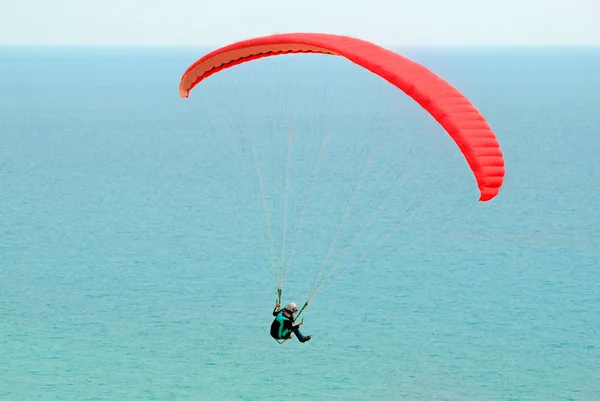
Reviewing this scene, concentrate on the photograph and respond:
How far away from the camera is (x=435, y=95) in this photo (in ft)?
75.5

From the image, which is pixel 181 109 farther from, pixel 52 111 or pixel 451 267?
pixel 451 267

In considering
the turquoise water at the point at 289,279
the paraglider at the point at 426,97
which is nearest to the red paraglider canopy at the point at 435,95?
the paraglider at the point at 426,97

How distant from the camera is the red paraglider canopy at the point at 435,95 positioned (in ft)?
Answer: 74.2

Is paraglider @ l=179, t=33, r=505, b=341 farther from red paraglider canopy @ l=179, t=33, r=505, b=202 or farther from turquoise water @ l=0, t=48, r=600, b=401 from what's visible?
turquoise water @ l=0, t=48, r=600, b=401

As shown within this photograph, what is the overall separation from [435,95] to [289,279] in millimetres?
39950

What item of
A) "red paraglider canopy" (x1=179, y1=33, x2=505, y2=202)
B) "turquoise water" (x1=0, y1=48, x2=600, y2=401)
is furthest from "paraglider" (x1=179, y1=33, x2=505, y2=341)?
"turquoise water" (x1=0, y1=48, x2=600, y2=401)

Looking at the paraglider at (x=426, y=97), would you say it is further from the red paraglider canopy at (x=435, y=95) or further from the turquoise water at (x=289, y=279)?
the turquoise water at (x=289, y=279)

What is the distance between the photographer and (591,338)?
53500mm

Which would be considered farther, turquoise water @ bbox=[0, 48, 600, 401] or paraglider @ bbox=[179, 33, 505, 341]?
turquoise water @ bbox=[0, 48, 600, 401]

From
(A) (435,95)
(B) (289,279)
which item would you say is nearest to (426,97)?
(A) (435,95)

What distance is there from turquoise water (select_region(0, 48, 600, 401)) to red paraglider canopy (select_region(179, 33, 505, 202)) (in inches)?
927

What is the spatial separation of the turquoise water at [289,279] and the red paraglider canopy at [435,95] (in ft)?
77.3

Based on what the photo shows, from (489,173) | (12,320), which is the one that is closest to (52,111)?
(12,320)

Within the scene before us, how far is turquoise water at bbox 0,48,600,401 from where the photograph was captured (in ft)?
158
